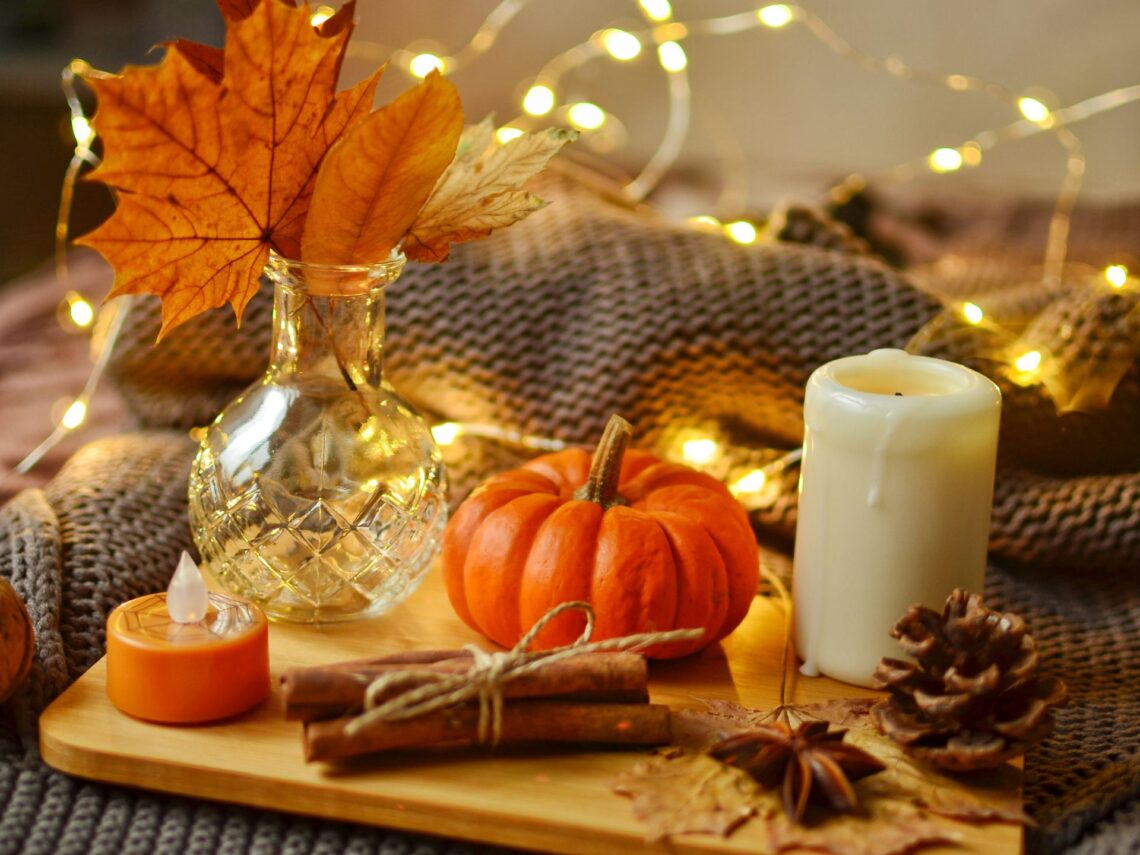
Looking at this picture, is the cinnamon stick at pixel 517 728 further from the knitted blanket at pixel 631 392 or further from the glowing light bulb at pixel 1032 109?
the glowing light bulb at pixel 1032 109

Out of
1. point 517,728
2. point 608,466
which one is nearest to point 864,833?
point 517,728

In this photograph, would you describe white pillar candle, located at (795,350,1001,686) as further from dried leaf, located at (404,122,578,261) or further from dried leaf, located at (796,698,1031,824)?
dried leaf, located at (404,122,578,261)

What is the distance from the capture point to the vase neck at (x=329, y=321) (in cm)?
83

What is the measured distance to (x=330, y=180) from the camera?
2.48 ft

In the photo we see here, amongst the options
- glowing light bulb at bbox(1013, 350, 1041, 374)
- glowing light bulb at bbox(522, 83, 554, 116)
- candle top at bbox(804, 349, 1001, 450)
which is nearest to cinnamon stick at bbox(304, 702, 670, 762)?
candle top at bbox(804, 349, 1001, 450)

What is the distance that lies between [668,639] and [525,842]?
147 millimetres

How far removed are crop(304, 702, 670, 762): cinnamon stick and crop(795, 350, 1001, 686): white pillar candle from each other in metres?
0.16

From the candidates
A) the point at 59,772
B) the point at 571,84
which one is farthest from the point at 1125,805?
the point at 571,84

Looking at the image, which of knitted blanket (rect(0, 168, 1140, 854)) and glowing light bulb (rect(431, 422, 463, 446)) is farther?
glowing light bulb (rect(431, 422, 463, 446))

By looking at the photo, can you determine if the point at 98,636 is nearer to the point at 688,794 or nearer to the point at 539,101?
the point at 688,794

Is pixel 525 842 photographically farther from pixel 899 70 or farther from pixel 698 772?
pixel 899 70

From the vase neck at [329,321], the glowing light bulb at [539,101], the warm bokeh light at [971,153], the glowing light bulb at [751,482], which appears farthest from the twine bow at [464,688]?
the warm bokeh light at [971,153]

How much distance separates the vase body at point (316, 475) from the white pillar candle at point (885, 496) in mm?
286

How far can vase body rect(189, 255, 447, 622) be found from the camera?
0.87m
